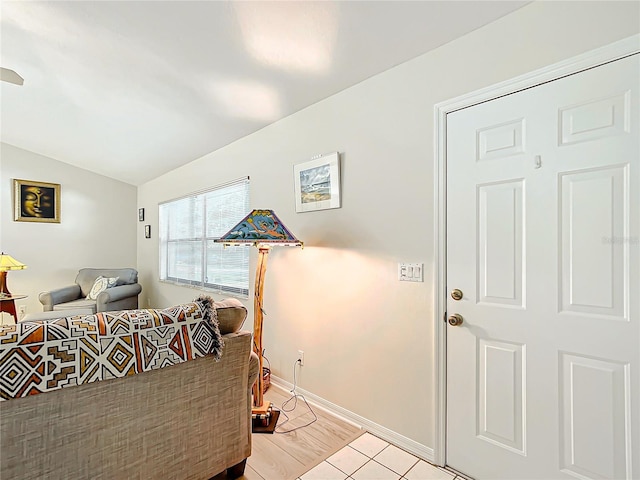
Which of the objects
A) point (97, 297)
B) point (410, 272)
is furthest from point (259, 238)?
point (97, 297)

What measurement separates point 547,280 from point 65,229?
5908 millimetres

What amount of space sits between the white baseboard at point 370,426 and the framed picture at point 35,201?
4.42 metres

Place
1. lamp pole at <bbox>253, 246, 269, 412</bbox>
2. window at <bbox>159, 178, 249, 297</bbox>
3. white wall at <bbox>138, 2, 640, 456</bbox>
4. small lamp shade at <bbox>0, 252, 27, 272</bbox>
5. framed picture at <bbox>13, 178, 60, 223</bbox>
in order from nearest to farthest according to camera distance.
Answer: white wall at <bbox>138, 2, 640, 456</bbox> → lamp pole at <bbox>253, 246, 269, 412</bbox> → window at <bbox>159, 178, 249, 297</bbox> → small lamp shade at <bbox>0, 252, 27, 272</bbox> → framed picture at <bbox>13, 178, 60, 223</bbox>

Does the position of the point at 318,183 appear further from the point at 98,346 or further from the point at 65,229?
the point at 65,229

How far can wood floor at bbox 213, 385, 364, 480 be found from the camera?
5.65 ft

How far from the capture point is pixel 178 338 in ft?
4.62

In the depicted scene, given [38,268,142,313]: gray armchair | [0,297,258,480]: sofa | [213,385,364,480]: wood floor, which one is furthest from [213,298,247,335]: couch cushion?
[38,268,142,313]: gray armchair

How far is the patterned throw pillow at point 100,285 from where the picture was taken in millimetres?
4348

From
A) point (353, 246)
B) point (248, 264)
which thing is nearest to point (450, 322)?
point (353, 246)

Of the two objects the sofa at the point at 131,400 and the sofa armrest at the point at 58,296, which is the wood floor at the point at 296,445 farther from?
the sofa armrest at the point at 58,296

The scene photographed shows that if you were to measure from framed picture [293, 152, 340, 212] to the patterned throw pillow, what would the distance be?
328 centimetres

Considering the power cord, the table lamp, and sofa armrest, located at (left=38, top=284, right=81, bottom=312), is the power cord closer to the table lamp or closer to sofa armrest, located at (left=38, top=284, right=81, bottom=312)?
sofa armrest, located at (left=38, top=284, right=81, bottom=312)

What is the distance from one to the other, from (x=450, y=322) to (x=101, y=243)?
5.42 metres

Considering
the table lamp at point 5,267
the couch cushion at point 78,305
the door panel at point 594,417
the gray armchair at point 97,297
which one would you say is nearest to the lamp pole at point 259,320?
the door panel at point 594,417
